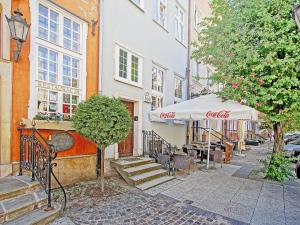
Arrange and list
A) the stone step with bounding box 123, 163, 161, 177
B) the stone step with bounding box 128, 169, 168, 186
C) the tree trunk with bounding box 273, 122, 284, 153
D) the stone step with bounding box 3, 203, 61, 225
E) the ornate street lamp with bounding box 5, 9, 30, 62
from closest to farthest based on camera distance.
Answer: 1. the stone step with bounding box 3, 203, 61, 225
2. the ornate street lamp with bounding box 5, 9, 30, 62
3. the stone step with bounding box 128, 169, 168, 186
4. the stone step with bounding box 123, 163, 161, 177
5. the tree trunk with bounding box 273, 122, 284, 153

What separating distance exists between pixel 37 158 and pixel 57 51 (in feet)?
9.49

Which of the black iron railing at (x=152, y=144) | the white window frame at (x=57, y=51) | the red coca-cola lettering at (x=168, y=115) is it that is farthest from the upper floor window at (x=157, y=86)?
→ the white window frame at (x=57, y=51)

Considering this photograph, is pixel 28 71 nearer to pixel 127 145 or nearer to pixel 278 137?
pixel 127 145

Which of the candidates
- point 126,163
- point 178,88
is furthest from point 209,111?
point 178,88

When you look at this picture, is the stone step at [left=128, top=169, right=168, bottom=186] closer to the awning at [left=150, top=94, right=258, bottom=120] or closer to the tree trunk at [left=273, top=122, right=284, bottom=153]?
the awning at [left=150, top=94, right=258, bottom=120]

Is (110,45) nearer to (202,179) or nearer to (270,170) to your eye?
(202,179)

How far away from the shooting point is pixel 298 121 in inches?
291

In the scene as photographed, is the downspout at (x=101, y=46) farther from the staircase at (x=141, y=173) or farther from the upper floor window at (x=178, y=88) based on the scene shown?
the upper floor window at (x=178, y=88)

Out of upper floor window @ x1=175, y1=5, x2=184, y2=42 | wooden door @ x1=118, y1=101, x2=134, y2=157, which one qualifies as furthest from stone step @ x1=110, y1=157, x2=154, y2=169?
upper floor window @ x1=175, y1=5, x2=184, y2=42

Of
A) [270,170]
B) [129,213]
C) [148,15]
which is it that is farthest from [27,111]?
[270,170]

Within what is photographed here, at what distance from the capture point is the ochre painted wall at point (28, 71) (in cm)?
488

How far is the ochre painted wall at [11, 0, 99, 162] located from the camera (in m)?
4.88

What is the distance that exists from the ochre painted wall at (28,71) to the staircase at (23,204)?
86cm

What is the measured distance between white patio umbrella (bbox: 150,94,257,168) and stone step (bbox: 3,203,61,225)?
16.5 ft
